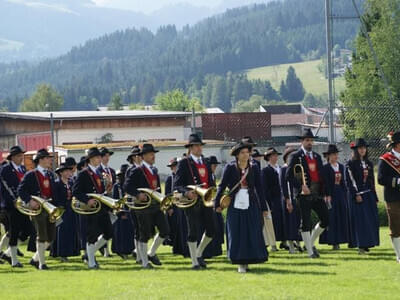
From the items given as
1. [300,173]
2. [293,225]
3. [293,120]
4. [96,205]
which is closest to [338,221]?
[293,225]

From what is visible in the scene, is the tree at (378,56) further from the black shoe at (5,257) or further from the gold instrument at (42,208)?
the gold instrument at (42,208)

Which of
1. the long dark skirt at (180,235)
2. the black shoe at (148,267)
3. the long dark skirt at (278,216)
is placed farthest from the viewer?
the long dark skirt at (278,216)

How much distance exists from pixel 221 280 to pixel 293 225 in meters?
4.60

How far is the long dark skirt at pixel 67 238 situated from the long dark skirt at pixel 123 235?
75 centimetres

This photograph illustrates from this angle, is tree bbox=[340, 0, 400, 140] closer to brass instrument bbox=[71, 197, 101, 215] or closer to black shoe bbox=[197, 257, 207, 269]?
brass instrument bbox=[71, 197, 101, 215]

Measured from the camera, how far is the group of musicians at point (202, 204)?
13766 mm

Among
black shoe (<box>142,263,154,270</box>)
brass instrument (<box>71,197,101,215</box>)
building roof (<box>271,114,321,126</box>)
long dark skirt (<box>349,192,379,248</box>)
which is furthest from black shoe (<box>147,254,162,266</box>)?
building roof (<box>271,114,321,126</box>)

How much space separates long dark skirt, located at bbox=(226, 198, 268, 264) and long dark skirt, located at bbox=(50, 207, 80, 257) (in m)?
4.68

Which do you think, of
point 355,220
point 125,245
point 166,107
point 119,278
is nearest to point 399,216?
point 355,220

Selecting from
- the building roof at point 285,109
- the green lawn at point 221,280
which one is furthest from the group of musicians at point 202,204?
the building roof at point 285,109

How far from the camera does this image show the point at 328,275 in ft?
42.2

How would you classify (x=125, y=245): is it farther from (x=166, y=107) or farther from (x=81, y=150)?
(x=166, y=107)

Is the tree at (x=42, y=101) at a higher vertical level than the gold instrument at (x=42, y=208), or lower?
higher

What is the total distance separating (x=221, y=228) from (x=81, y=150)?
18341 millimetres
